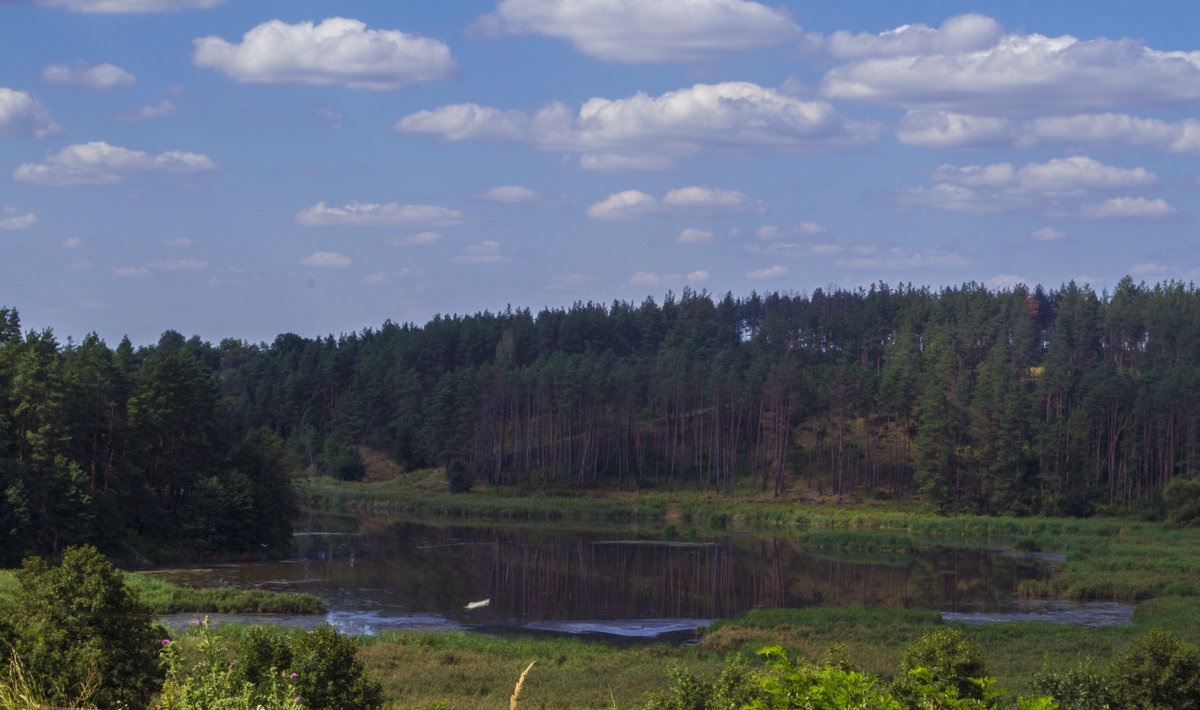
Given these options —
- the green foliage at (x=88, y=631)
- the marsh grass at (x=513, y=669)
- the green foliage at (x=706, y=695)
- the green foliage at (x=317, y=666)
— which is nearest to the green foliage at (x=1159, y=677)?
the marsh grass at (x=513, y=669)

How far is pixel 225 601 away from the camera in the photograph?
3603cm

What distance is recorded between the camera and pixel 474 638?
31438mm

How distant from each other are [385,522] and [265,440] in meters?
18.2

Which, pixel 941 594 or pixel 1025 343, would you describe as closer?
pixel 941 594

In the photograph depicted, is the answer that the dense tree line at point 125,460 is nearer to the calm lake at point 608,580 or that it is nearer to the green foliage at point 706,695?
the calm lake at point 608,580

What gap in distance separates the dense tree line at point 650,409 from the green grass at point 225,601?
40.6ft

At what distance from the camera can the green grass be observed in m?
35.0

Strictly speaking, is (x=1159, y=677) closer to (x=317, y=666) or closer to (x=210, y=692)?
(x=317, y=666)

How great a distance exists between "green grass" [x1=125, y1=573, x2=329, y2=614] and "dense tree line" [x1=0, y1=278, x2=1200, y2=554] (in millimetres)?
12373

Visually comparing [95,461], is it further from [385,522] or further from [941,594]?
[941,594]

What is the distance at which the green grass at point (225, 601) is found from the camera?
35.0 metres

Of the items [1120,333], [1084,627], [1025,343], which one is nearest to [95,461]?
[1084,627]

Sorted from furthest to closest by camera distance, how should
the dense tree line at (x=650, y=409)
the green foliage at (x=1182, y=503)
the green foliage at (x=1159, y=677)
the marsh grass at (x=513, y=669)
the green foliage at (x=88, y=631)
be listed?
the green foliage at (x=1182, y=503), the dense tree line at (x=650, y=409), the marsh grass at (x=513, y=669), the green foliage at (x=1159, y=677), the green foliage at (x=88, y=631)

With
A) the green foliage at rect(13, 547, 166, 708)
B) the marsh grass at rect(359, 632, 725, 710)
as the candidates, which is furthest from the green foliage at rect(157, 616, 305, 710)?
the marsh grass at rect(359, 632, 725, 710)
